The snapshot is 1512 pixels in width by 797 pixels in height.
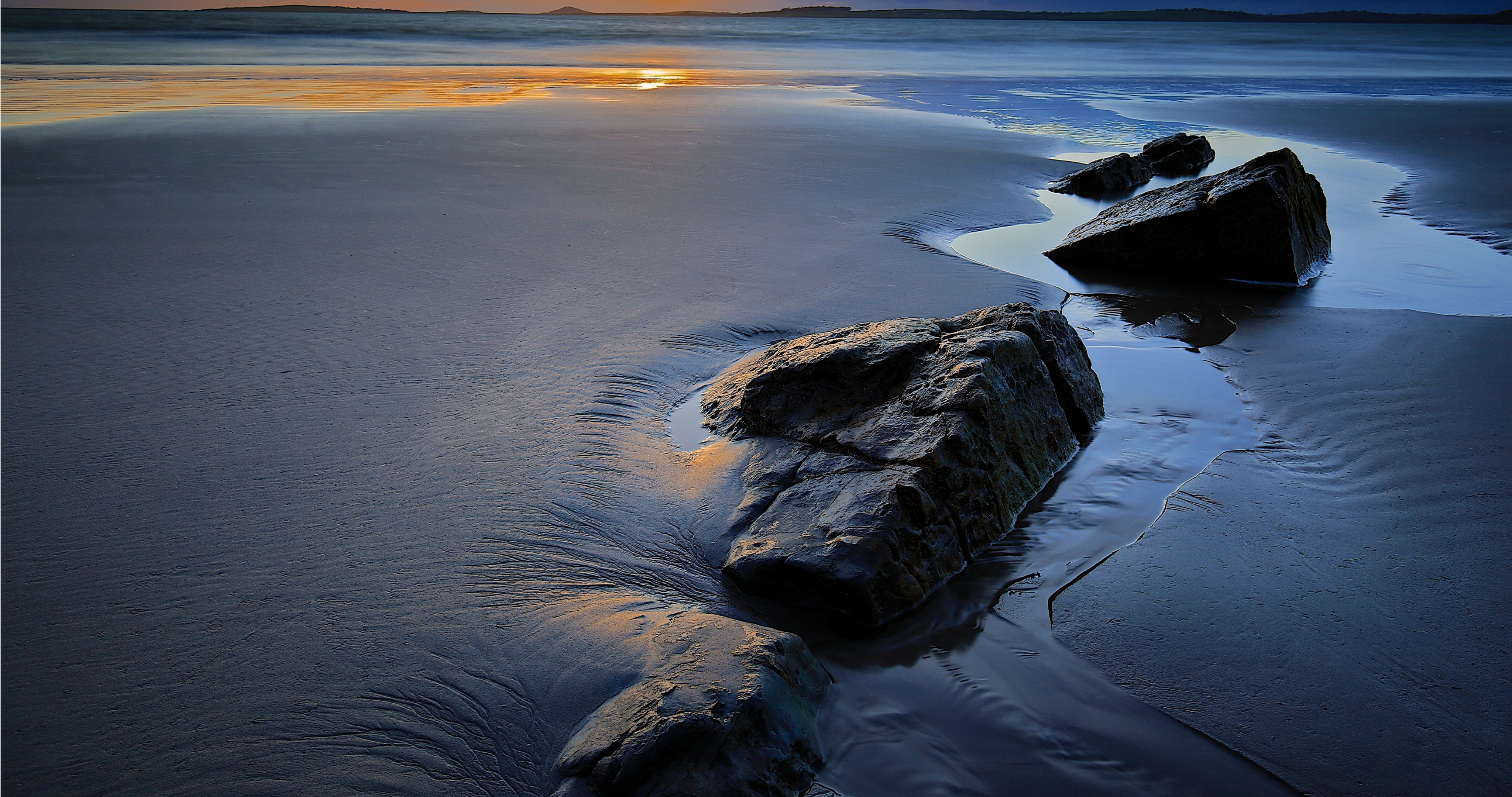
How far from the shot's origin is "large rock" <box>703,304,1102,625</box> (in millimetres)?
2480

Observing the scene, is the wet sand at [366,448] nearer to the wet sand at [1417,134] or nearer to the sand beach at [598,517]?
the sand beach at [598,517]

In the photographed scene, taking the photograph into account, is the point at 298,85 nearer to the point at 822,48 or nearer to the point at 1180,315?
the point at 1180,315

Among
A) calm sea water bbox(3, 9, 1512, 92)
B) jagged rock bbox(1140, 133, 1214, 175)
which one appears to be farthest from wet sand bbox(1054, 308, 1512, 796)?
calm sea water bbox(3, 9, 1512, 92)

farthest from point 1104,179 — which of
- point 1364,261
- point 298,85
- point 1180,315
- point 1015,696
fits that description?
point 298,85

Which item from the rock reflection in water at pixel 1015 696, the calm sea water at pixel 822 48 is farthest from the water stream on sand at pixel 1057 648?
the calm sea water at pixel 822 48

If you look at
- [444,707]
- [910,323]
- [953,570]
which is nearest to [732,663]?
[444,707]

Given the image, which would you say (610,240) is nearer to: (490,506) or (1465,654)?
(490,506)

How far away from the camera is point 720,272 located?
17.6 ft

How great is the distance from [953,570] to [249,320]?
3.71 m

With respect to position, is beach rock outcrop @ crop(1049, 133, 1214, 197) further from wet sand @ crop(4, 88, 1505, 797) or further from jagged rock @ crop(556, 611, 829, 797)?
jagged rock @ crop(556, 611, 829, 797)

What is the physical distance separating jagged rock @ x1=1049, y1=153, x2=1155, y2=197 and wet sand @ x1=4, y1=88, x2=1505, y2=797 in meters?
1.76

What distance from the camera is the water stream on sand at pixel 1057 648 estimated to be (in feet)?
6.47

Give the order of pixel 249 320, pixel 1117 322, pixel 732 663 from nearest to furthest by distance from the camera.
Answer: pixel 732 663 → pixel 249 320 → pixel 1117 322

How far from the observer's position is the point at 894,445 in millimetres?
2801
